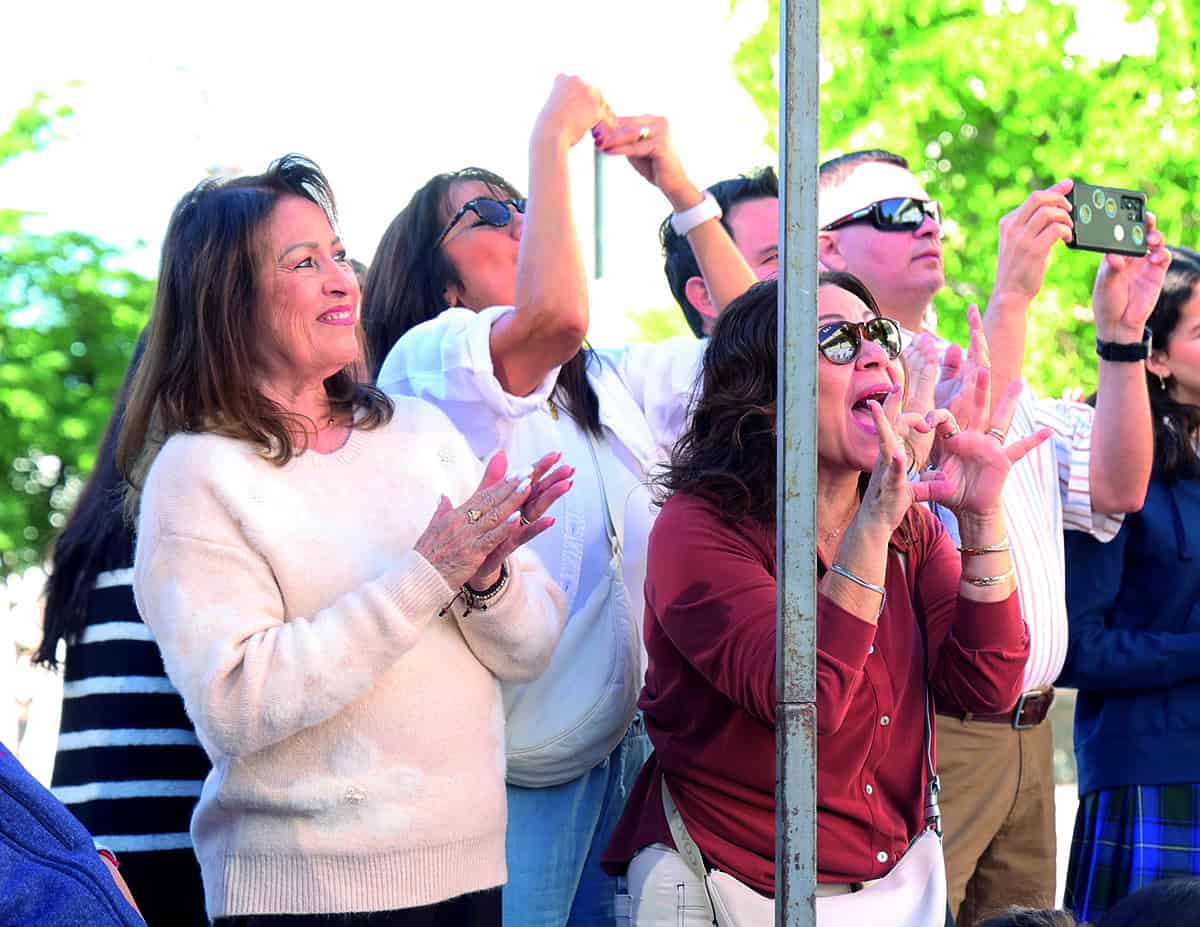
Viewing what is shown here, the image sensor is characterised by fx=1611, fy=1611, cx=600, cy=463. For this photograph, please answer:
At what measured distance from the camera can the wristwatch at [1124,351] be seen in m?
3.44

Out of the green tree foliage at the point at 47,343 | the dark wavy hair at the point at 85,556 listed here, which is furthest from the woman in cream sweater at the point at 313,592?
the green tree foliage at the point at 47,343

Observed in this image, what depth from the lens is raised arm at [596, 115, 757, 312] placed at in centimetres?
290

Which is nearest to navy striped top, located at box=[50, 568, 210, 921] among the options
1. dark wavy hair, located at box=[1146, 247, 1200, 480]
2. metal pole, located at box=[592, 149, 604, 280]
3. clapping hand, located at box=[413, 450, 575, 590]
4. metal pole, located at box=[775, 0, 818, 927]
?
clapping hand, located at box=[413, 450, 575, 590]

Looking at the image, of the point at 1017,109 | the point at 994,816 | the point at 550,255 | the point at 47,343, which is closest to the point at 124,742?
the point at 550,255

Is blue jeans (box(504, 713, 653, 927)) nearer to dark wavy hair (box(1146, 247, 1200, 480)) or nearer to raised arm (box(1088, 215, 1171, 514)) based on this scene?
raised arm (box(1088, 215, 1171, 514))

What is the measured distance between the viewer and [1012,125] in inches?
424

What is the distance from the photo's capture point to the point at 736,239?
3900 millimetres

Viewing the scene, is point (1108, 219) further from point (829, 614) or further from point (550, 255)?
point (829, 614)

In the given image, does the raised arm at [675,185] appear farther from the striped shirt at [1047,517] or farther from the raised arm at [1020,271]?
the striped shirt at [1047,517]

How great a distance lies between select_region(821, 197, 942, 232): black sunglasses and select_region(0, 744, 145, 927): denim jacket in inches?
104

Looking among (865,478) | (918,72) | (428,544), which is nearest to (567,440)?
(865,478)

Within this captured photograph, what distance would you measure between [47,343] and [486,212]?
942cm

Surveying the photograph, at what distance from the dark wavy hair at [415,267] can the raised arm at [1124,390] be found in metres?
1.13

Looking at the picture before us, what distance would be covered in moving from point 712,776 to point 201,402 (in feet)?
3.13
